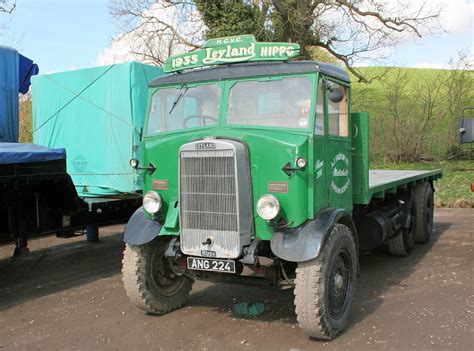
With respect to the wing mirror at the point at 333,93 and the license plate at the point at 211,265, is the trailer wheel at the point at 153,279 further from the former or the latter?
the wing mirror at the point at 333,93

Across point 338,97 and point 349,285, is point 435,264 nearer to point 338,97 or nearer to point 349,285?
point 349,285

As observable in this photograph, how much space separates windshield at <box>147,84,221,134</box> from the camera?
16.7ft

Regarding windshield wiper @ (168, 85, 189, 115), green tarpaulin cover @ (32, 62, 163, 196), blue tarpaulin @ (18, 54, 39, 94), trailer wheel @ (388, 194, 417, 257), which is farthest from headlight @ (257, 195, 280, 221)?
blue tarpaulin @ (18, 54, 39, 94)

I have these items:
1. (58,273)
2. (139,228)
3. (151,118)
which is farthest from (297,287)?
(58,273)

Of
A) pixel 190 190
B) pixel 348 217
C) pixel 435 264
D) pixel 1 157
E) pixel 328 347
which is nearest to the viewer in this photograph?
pixel 328 347

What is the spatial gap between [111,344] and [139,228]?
1.16 meters

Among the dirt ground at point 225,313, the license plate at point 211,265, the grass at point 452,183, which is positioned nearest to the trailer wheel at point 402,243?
the dirt ground at point 225,313

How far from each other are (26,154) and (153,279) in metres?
2.14

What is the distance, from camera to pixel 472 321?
16.2ft

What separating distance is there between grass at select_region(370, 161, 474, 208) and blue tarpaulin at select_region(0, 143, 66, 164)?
10.9 metres

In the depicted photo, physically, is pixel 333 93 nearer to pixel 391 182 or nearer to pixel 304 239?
pixel 304 239

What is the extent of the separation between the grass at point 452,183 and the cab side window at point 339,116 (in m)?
9.55

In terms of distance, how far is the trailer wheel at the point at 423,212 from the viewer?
8945 mm

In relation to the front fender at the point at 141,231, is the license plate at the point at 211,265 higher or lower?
lower
